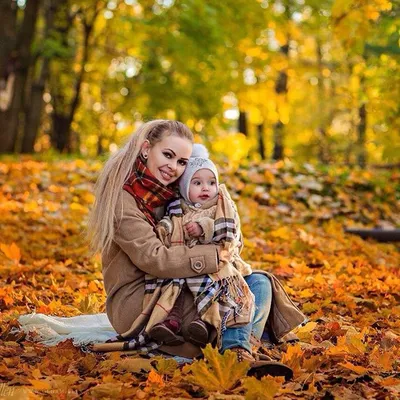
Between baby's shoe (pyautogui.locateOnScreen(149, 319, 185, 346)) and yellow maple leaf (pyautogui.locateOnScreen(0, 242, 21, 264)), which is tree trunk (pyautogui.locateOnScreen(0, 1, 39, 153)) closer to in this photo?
yellow maple leaf (pyautogui.locateOnScreen(0, 242, 21, 264))

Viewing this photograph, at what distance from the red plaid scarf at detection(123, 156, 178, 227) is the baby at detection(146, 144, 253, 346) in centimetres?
6

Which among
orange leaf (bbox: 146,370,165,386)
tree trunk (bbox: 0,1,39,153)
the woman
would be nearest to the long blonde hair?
the woman

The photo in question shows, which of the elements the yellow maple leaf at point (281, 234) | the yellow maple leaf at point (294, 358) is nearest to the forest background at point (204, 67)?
the yellow maple leaf at point (281, 234)

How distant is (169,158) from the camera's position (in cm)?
351

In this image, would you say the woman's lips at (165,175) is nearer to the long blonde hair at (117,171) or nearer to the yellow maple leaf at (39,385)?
the long blonde hair at (117,171)

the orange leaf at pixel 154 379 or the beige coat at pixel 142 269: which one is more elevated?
the beige coat at pixel 142 269

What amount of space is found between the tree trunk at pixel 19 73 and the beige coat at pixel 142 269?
9.28 metres

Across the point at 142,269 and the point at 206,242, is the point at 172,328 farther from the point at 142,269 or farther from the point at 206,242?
the point at 206,242

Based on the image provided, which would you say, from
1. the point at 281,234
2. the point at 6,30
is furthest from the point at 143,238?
the point at 6,30

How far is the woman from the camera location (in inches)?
129

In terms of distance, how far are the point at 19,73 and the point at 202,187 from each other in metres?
10.3

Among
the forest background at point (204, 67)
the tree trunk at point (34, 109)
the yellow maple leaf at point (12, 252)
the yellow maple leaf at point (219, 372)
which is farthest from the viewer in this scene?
the tree trunk at point (34, 109)

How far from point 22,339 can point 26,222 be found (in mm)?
3477

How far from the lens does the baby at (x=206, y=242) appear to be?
3248mm
